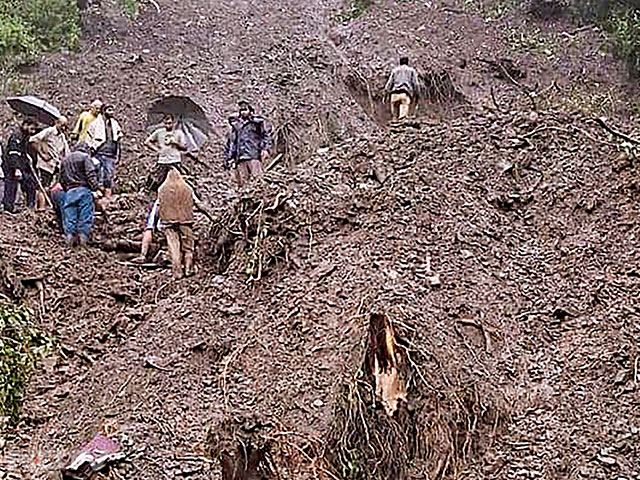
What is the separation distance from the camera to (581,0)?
21.6m

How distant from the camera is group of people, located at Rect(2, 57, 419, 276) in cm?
1137

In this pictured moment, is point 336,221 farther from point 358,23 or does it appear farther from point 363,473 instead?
point 358,23

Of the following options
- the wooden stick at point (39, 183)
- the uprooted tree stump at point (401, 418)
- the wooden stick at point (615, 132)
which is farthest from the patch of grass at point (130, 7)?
the uprooted tree stump at point (401, 418)

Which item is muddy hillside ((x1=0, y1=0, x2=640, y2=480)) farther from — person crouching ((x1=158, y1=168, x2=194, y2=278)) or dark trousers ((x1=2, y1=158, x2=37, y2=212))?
dark trousers ((x1=2, y1=158, x2=37, y2=212))

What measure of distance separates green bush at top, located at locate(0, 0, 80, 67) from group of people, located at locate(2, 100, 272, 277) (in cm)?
584

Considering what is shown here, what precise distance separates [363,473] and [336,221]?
383 centimetres

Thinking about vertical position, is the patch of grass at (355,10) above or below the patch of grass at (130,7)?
above

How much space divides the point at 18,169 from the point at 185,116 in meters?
5.93

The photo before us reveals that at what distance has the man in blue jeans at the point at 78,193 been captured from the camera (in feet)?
38.4

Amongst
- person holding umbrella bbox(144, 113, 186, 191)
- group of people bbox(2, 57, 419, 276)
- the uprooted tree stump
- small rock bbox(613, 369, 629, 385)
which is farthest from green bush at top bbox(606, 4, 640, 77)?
the uprooted tree stump

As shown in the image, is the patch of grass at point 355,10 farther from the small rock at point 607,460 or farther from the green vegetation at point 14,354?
the green vegetation at point 14,354

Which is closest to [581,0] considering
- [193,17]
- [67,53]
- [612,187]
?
[193,17]

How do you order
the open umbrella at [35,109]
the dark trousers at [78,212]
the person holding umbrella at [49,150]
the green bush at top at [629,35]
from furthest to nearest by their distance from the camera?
the green bush at top at [629,35] < the open umbrella at [35,109] < the person holding umbrella at [49,150] < the dark trousers at [78,212]

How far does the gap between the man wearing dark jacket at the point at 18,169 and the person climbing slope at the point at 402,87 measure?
5320 mm
